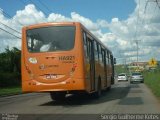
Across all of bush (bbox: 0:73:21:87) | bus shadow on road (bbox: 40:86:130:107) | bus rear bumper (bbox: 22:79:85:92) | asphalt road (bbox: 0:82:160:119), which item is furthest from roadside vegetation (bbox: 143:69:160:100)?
bush (bbox: 0:73:21:87)

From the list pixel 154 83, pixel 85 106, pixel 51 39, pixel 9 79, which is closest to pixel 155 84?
pixel 154 83

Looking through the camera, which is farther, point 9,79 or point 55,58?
point 9,79

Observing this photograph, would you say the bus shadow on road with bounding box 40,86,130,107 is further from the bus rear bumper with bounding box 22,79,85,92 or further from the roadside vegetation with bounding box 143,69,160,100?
the roadside vegetation with bounding box 143,69,160,100

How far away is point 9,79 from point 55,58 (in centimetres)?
4064

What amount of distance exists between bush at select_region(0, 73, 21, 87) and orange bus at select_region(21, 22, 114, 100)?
38.1 meters

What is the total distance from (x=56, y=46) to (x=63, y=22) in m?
1.13

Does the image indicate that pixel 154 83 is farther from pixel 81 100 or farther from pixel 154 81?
pixel 81 100

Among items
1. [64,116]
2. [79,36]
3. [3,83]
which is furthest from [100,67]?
[3,83]

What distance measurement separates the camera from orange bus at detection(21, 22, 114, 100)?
18.6m

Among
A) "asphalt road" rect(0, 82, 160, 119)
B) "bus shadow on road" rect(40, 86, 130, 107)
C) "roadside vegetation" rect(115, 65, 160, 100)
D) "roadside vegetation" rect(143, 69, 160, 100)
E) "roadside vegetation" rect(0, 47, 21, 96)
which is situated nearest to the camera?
"asphalt road" rect(0, 82, 160, 119)

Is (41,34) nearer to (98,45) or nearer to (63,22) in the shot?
(63,22)

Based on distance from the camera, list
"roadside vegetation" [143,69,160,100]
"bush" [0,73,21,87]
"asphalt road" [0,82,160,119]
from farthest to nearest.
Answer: "bush" [0,73,21,87] < "roadside vegetation" [143,69,160,100] < "asphalt road" [0,82,160,119]

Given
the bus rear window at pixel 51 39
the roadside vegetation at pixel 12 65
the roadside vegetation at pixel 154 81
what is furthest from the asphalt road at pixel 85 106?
the roadside vegetation at pixel 12 65

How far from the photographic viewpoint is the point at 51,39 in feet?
62.1
